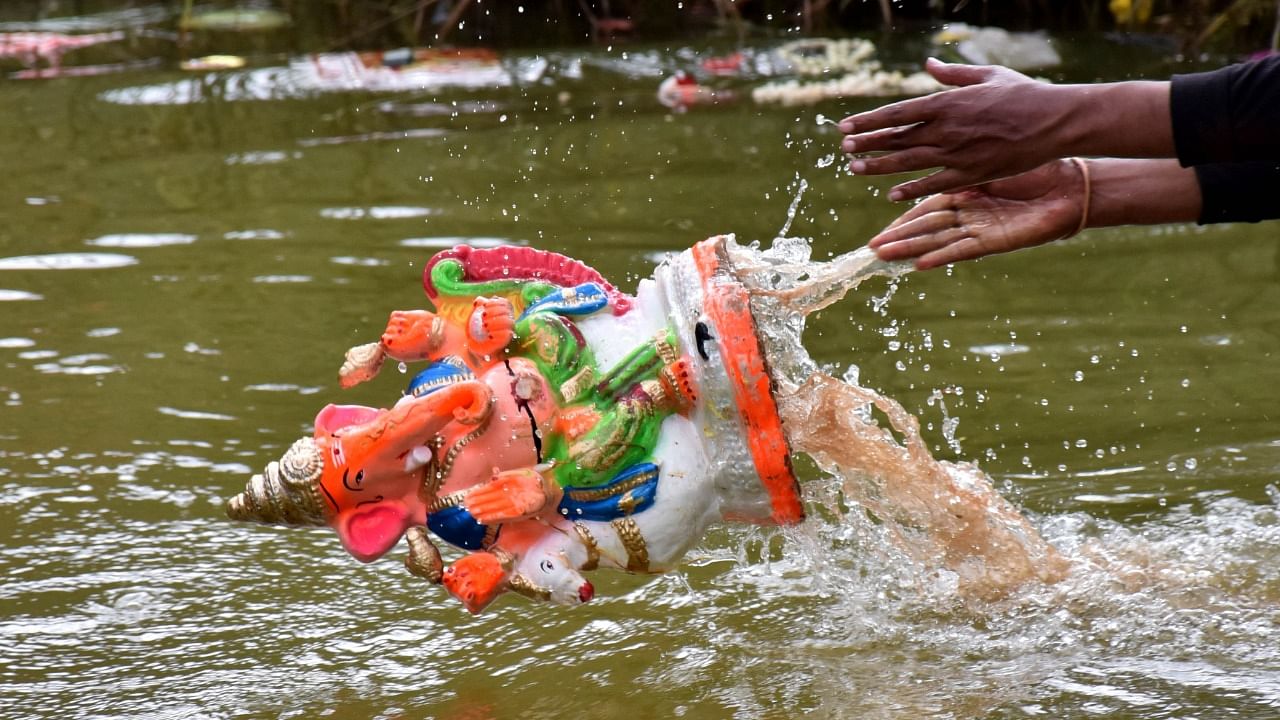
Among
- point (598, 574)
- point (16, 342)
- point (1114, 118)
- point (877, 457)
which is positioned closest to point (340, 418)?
point (598, 574)

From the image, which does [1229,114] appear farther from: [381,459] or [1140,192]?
[381,459]

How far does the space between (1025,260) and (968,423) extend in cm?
112

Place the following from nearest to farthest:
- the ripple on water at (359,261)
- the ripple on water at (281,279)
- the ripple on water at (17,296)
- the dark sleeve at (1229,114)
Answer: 1. the dark sleeve at (1229,114)
2. the ripple on water at (17,296)
3. the ripple on water at (281,279)
4. the ripple on water at (359,261)

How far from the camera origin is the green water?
8.04 feet

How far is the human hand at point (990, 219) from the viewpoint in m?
2.26

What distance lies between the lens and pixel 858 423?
2.41m

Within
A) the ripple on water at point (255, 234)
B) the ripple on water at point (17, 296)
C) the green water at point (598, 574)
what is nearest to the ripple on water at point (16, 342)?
the green water at point (598, 574)

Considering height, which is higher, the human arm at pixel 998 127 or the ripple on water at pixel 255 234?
the ripple on water at pixel 255 234

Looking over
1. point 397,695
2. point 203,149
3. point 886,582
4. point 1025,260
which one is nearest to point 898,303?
point 1025,260

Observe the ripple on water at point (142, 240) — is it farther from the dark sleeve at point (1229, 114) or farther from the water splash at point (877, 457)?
the dark sleeve at point (1229, 114)

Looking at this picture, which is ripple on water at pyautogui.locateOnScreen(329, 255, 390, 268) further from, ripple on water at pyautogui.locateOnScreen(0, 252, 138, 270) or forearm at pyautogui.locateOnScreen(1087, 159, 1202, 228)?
forearm at pyautogui.locateOnScreen(1087, 159, 1202, 228)

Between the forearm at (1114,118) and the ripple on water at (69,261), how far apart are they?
10.3ft

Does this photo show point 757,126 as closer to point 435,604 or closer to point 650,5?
point 650,5

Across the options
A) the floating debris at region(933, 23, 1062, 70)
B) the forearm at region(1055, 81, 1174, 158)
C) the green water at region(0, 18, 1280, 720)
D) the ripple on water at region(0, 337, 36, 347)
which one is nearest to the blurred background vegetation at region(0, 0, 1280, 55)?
the floating debris at region(933, 23, 1062, 70)
